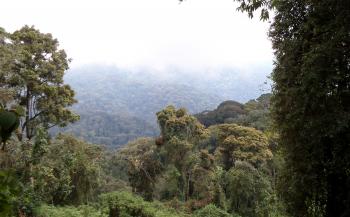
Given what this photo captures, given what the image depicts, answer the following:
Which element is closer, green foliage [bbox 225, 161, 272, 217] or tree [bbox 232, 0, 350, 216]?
tree [bbox 232, 0, 350, 216]

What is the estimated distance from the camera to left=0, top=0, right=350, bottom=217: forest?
7168mm

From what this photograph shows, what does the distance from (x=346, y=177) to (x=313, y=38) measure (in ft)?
8.30

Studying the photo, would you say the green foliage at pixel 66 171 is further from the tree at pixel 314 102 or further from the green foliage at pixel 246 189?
the tree at pixel 314 102

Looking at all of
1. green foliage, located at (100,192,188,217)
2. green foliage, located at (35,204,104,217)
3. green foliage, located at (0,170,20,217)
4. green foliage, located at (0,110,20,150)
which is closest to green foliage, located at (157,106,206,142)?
green foliage, located at (100,192,188,217)

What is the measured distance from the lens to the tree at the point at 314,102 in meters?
7.06

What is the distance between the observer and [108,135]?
137 m

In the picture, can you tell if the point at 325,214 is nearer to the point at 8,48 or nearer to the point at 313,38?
the point at 313,38

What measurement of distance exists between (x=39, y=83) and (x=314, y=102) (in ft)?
43.3

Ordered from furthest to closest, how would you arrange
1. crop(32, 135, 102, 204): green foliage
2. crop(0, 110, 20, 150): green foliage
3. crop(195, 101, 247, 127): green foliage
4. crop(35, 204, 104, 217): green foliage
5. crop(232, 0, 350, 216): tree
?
crop(195, 101, 247, 127): green foliage < crop(32, 135, 102, 204): green foliage < crop(35, 204, 104, 217): green foliage < crop(232, 0, 350, 216): tree < crop(0, 110, 20, 150): green foliage

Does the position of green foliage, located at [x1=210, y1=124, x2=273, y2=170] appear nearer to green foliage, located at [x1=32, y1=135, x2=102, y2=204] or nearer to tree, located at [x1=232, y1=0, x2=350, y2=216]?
green foliage, located at [x1=32, y1=135, x2=102, y2=204]

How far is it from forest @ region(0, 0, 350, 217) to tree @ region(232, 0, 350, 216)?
2cm

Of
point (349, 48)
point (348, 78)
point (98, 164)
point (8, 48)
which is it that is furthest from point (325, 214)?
point (98, 164)

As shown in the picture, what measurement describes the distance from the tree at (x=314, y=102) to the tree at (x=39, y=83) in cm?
1137

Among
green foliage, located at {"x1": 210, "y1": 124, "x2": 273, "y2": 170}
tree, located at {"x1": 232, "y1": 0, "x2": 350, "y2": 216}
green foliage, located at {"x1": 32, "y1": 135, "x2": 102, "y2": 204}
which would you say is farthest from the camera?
green foliage, located at {"x1": 210, "y1": 124, "x2": 273, "y2": 170}
